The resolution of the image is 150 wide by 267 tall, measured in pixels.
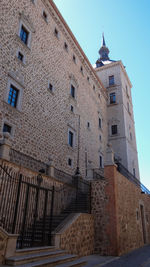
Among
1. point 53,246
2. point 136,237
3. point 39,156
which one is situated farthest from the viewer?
point 136,237

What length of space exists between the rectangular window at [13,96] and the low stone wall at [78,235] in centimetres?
629

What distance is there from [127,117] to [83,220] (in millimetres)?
20901

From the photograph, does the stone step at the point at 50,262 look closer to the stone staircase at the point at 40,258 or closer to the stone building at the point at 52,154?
the stone staircase at the point at 40,258

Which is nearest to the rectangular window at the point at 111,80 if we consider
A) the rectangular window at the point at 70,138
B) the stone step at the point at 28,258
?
the rectangular window at the point at 70,138

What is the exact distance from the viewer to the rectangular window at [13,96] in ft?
36.0

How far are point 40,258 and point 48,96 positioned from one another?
1040cm

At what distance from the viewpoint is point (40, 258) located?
5492 mm

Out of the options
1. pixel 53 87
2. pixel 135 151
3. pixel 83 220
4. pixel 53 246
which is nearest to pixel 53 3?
pixel 53 87

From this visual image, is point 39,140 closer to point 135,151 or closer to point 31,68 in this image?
point 31,68

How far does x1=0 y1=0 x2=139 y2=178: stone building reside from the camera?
35.9 ft

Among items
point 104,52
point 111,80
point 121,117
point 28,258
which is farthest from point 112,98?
point 28,258

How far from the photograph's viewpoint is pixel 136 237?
13258 millimetres

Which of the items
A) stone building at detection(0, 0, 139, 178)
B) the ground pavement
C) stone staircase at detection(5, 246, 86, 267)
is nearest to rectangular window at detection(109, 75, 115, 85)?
stone building at detection(0, 0, 139, 178)

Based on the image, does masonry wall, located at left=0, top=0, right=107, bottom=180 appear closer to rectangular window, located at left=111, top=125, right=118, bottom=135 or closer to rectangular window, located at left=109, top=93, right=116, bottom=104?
rectangular window, located at left=111, top=125, right=118, bottom=135
